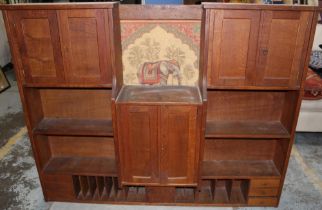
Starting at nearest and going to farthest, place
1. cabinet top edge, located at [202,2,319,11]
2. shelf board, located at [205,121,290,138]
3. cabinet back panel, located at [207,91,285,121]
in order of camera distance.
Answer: cabinet top edge, located at [202,2,319,11] < shelf board, located at [205,121,290,138] < cabinet back panel, located at [207,91,285,121]

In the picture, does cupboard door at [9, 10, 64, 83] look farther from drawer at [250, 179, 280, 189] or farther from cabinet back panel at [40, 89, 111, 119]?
drawer at [250, 179, 280, 189]

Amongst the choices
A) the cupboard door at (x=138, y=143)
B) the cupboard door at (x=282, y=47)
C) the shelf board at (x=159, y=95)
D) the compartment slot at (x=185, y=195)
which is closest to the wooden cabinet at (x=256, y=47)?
the cupboard door at (x=282, y=47)

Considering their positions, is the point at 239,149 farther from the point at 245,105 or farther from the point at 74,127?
the point at 74,127

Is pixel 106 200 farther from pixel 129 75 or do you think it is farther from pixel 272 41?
pixel 272 41

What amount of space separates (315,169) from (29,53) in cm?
245

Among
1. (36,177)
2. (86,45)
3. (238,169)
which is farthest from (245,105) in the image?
(36,177)

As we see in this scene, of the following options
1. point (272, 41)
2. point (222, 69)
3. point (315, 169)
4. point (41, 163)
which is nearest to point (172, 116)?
point (222, 69)

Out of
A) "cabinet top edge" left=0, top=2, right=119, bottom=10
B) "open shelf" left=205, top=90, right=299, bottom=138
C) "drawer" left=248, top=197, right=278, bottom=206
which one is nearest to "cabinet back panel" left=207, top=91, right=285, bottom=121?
"open shelf" left=205, top=90, right=299, bottom=138

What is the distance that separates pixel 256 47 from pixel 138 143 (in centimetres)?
90

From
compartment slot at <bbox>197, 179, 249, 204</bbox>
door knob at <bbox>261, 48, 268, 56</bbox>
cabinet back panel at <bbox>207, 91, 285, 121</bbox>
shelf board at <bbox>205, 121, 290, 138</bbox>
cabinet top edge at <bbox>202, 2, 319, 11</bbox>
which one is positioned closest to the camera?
cabinet top edge at <bbox>202, 2, 319, 11</bbox>

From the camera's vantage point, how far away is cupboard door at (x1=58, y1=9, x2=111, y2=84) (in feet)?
4.86

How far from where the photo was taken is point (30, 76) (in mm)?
1636

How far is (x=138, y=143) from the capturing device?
5.56 feet

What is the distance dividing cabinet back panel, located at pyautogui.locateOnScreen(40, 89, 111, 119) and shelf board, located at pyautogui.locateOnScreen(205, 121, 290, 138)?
76 cm
